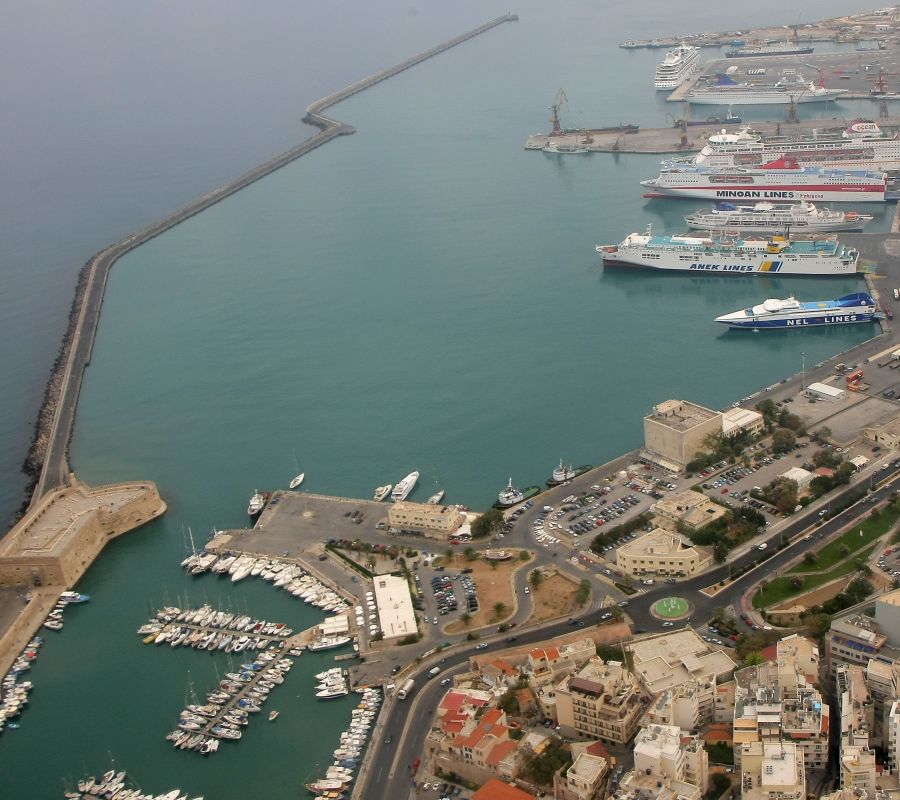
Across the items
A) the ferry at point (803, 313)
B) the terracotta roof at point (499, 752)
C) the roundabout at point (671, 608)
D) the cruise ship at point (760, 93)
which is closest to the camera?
the terracotta roof at point (499, 752)

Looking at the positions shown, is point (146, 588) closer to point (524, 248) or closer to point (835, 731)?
point (835, 731)

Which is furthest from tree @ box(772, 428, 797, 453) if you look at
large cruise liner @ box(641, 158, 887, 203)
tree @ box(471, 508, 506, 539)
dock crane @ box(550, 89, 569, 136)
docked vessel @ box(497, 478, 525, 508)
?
dock crane @ box(550, 89, 569, 136)

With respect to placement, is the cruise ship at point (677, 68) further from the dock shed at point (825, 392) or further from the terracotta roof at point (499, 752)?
the terracotta roof at point (499, 752)

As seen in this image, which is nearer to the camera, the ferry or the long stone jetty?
the long stone jetty

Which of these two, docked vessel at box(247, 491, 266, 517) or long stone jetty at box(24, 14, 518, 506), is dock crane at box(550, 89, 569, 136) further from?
docked vessel at box(247, 491, 266, 517)

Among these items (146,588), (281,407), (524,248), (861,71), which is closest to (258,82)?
(861,71)

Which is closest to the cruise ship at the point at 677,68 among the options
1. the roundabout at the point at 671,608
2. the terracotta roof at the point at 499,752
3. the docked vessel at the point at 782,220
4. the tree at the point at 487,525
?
the docked vessel at the point at 782,220

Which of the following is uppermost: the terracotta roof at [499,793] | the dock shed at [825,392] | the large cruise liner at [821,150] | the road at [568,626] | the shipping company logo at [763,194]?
the large cruise liner at [821,150]
